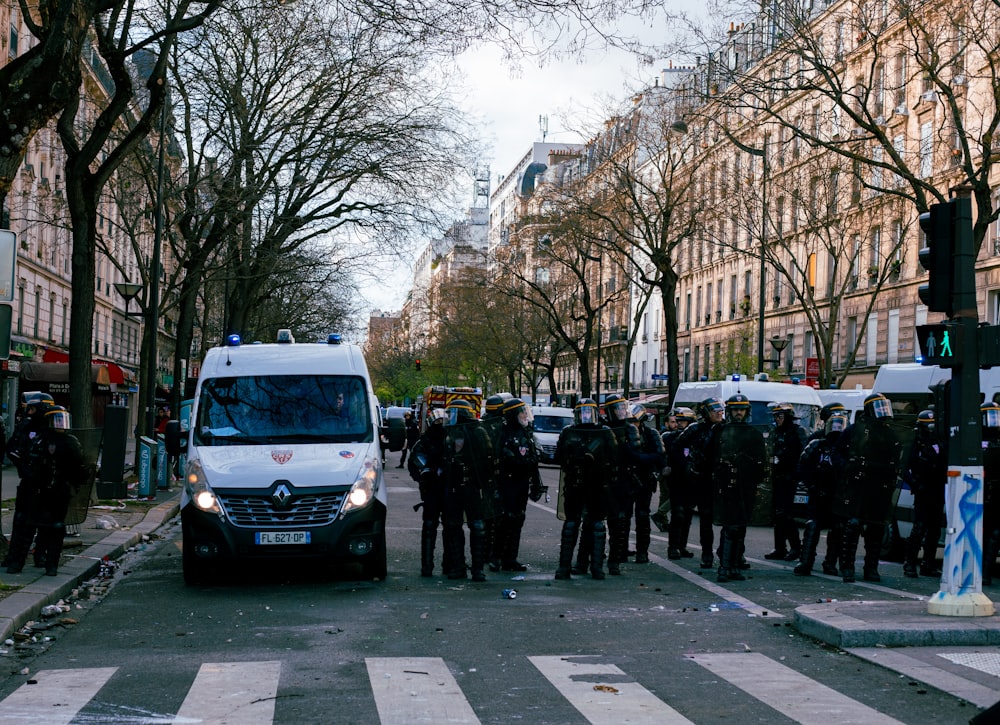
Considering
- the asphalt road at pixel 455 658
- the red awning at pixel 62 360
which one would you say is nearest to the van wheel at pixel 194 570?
the asphalt road at pixel 455 658

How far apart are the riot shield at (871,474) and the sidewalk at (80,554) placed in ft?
24.1

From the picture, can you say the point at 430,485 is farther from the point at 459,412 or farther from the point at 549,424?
the point at 549,424

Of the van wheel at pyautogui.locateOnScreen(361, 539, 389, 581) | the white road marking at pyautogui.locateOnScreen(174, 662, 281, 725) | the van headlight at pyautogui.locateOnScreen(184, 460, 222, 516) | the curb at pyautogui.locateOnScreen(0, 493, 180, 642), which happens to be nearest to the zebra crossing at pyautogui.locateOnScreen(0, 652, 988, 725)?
the white road marking at pyautogui.locateOnScreen(174, 662, 281, 725)

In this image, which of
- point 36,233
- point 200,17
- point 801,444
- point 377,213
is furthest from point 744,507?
point 36,233

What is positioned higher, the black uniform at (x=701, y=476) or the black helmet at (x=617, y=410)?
the black helmet at (x=617, y=410)

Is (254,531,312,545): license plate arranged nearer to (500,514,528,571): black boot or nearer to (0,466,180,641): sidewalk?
(0,466,180,641): sidewalk

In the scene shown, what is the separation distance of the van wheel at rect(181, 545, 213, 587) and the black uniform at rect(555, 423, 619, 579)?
Result: 130 inches

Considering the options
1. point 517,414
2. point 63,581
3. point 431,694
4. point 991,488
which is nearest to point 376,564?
point 517,414

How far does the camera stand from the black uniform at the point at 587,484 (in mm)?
12938

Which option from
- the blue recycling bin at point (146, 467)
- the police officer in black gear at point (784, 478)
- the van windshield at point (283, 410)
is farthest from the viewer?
the blue recycling bin at point (146, 467)

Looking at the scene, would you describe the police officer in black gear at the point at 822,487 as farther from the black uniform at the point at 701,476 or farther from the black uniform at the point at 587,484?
the black uniform at the point at 587,484

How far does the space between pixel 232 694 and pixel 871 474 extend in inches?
310

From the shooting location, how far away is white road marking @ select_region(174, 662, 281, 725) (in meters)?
6.67

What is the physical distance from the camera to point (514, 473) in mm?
13516
